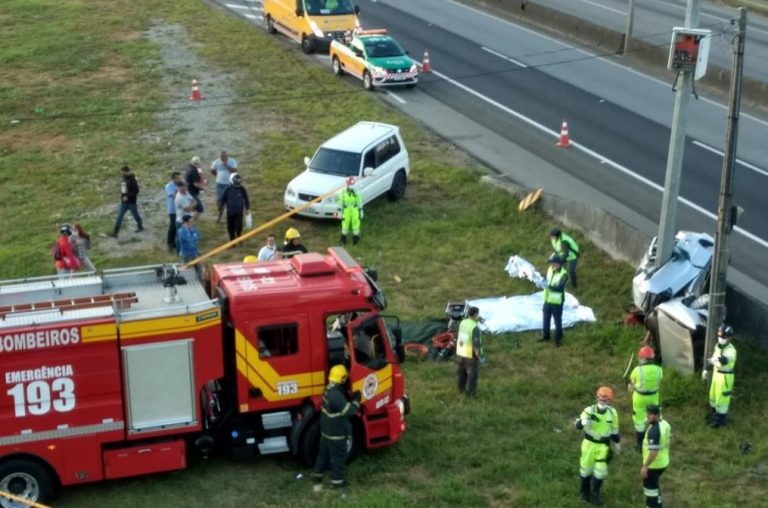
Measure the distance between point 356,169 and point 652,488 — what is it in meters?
13.4

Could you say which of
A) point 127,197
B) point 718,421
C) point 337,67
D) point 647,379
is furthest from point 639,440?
point 337,67

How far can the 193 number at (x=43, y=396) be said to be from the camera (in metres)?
13.3

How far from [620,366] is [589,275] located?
3.89 m

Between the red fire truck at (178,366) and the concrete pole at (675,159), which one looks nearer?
the red fire truck at (178,366)

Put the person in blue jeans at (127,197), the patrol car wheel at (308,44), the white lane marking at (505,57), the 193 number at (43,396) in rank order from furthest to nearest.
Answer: the patrol car wheel at (308,44) < the white lane marking at (505,57) < the person in blue jeans at (127,197) < the 193 number at (43,396)

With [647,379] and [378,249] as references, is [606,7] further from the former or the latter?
[647,379]

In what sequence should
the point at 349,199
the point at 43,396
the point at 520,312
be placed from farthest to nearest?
1. the point at 349,199
2. the point at 520,312
3. the point at 43,396

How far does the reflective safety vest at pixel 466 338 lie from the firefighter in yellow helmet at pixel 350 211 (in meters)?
6.94

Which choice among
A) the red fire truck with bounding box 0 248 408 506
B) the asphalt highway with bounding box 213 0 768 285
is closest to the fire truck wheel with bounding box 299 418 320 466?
the red fire truck with bounding box 0 248 408 506

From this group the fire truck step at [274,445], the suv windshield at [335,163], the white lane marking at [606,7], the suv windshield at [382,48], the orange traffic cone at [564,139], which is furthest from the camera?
the white lane marking at [606,7]

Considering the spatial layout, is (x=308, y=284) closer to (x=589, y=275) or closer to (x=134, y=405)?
(x=134, y=405)

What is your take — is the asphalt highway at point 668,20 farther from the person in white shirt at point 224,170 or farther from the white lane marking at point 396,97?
the person in white shirt at point 224,170

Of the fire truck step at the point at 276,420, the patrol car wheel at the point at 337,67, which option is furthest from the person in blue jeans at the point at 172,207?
the patrol car wheel at the point at 337,67

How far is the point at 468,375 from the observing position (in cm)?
1684
